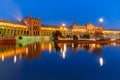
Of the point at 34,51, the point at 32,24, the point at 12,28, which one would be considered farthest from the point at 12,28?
the point at 34,51

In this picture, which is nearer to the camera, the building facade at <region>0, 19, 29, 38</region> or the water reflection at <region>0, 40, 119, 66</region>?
the water reflection at <region>0, 40, 119, 66</region>

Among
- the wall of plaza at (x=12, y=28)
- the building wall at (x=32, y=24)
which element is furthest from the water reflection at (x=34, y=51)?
the building wall at (x=32, y=24)

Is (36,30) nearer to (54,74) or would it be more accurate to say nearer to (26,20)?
(26,20)

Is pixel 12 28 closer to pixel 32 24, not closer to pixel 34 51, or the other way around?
pixel 32 24

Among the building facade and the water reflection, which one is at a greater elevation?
the building facade

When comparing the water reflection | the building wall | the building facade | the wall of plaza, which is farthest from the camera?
the building wall

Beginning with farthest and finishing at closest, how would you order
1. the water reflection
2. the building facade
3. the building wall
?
the building wall → the building facade → the water reflection

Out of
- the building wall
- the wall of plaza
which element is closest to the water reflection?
the wall of plaza

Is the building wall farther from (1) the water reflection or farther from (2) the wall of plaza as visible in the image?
(1) the water reflection

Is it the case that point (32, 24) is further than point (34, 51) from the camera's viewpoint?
Yes

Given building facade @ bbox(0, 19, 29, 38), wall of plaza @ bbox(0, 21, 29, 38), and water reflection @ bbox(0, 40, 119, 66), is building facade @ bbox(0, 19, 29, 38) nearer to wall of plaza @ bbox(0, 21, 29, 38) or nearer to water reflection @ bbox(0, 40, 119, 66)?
wall of plaza @ bbox(0, 21, 29, 38)

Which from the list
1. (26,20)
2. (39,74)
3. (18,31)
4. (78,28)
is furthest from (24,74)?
(78,28)

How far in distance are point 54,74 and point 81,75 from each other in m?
0.98

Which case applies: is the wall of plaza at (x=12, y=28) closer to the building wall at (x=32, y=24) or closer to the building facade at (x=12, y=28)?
the building facade at (x=12, y=28)
